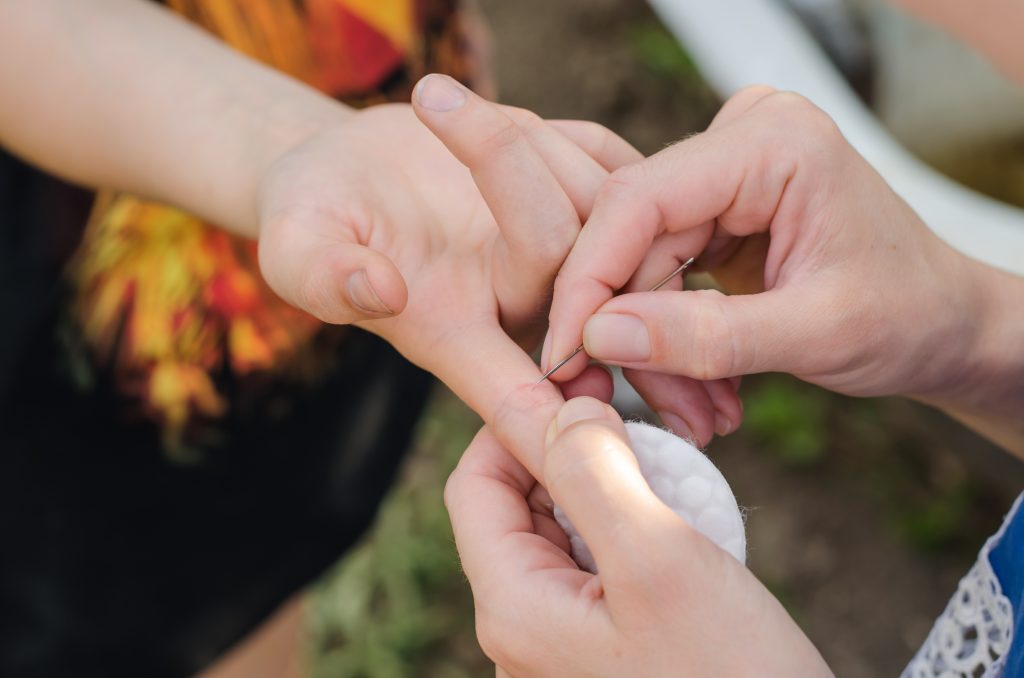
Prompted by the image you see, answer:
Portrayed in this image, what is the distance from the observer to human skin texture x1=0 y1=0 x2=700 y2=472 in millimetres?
844

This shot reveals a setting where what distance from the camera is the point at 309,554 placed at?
1.33m

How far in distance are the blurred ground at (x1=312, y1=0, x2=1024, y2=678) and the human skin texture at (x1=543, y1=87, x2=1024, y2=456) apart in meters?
0.75

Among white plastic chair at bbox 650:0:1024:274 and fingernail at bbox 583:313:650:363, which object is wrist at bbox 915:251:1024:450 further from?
white plastic chair at bbox 650:0:1024:274

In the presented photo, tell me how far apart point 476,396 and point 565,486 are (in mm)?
218

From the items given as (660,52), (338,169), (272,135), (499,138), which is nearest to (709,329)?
(499,138)

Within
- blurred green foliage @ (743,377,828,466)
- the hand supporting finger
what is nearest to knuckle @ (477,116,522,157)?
the hand supporting finger

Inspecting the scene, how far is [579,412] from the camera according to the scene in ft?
2.56

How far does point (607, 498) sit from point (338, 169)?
438mm

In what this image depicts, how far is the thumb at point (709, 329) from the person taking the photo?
830 mm

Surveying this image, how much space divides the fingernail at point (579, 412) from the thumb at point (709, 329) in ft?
0.19

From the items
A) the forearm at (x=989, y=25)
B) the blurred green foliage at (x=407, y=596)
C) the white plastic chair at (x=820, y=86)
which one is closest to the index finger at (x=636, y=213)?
the forearm at (x=989, y=25)

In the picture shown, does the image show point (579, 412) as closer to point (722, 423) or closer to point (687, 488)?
point (687, 488)

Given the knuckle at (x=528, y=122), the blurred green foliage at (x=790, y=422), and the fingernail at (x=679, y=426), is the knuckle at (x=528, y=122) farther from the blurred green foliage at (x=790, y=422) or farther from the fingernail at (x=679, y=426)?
the blurred green foliage at (x=790, y=422)

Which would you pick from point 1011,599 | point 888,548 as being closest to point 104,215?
point 1011,599
